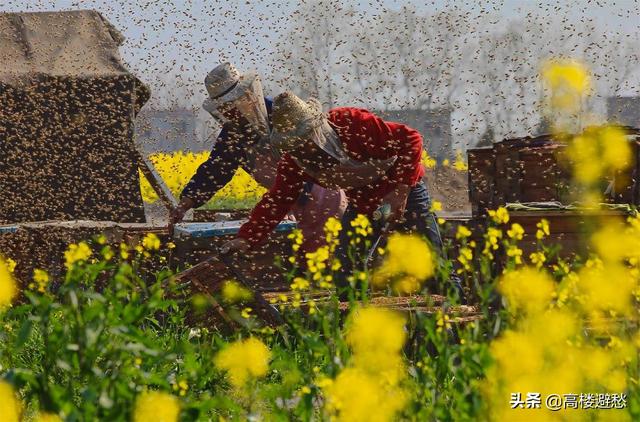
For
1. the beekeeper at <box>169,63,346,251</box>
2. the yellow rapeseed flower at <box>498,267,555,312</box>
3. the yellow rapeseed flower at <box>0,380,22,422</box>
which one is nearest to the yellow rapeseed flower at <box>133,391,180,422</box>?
the yellow rapeseed flower at <box>0,380,22,422</box>

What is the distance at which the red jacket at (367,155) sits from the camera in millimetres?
5902

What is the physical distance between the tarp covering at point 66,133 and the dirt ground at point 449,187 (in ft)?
32.5

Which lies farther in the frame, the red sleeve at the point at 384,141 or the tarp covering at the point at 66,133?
the tarp covering at the point at 66,133

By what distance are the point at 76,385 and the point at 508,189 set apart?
4.43 m

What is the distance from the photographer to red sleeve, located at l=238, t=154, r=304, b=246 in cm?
579

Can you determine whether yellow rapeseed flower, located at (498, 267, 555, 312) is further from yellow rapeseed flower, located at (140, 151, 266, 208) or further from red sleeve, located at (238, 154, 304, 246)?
yellow rapeseed flower, located at (140, 151, 266, 208)

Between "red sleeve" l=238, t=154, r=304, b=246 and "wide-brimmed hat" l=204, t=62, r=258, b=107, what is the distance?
50cm

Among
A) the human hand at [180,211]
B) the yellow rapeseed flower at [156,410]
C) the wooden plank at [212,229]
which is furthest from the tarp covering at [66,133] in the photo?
the yellow rapeseed flower at [156,410]

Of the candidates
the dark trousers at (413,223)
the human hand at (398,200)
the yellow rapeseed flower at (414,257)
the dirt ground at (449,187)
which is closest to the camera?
the yellow rapeseed flower at (414,257)

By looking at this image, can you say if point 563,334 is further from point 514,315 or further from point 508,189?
point 508,189

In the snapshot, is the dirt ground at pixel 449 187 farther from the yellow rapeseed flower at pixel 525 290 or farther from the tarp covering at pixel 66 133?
the yellow rapeseed flower at pixel 525 290

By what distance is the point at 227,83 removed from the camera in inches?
242

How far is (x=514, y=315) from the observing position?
2.96 m

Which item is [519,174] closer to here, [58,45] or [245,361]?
[58,45]
